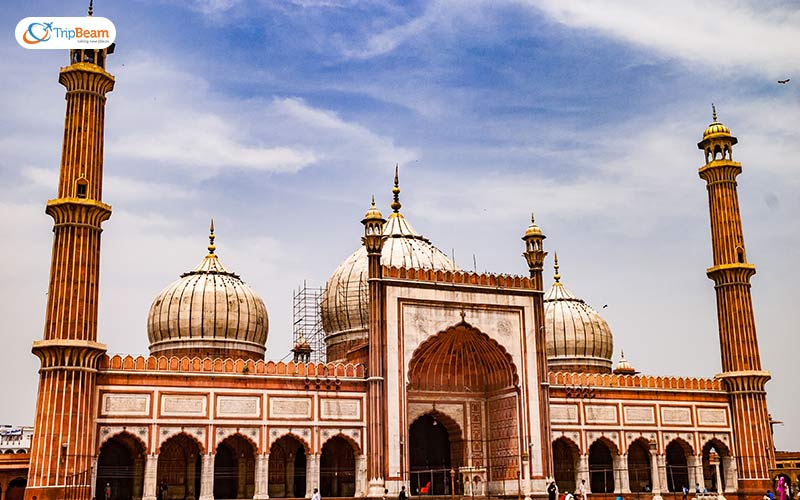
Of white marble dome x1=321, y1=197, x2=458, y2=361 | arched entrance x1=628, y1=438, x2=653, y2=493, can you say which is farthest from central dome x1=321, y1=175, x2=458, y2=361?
arched entrance x1=628, y1=438, x2=653, y2=493

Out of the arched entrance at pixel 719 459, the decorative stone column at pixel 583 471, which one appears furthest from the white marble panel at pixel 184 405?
the arched entrance at pixel 719 459

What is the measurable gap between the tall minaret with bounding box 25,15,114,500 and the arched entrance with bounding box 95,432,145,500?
2421 mm

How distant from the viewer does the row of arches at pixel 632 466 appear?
28.3 meters

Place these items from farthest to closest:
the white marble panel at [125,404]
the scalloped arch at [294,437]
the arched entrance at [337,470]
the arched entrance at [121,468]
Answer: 1. the arched entrance at [337,470]
2. the arched entrance at [121,468]
3. the scalloped arch at [294,437]
4. the white marble panel at [125,404]

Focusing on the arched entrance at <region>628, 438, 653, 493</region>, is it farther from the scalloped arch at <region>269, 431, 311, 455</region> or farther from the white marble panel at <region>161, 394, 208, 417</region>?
the white marble panel at <region>161, 394, 208, 417</region>

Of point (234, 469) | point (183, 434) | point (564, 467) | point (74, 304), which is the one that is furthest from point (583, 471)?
point (74, 304)

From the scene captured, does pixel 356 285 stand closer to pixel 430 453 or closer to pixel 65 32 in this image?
pixel 430 453

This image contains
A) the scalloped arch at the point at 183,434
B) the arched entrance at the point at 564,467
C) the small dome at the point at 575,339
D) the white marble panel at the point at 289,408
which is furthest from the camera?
the small dome at the point at 575,339

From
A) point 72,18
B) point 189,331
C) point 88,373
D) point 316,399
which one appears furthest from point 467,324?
point 72,18

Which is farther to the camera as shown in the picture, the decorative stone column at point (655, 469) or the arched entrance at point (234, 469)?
the decorative stone column at point (655, 469)

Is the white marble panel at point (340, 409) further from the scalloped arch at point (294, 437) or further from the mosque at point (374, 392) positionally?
the scalloped arch at point (294, 437)

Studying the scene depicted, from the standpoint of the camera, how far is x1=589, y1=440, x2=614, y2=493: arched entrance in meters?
29.5

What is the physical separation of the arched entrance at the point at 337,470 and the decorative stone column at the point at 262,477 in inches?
116

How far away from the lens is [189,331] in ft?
92.3
